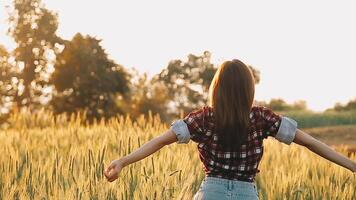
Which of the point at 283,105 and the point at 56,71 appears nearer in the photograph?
the point at 56,71

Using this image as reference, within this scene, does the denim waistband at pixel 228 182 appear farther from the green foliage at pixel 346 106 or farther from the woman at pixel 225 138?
the green foliage at pixel 346 106

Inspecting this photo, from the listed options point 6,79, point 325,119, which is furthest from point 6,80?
point 325,119

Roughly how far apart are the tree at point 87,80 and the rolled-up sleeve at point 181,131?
3025cm

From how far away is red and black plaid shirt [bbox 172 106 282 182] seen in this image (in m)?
3.61

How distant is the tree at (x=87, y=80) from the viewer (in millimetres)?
34031

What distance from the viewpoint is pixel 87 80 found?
112 ft

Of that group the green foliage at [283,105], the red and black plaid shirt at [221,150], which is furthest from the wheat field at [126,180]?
the green foliage at [283,105]

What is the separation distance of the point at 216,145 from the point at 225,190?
24cm

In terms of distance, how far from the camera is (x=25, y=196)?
4543 mm

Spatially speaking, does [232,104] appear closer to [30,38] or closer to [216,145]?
[216,145]

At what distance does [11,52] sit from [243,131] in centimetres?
3254

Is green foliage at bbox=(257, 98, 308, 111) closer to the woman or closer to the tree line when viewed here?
the tree line

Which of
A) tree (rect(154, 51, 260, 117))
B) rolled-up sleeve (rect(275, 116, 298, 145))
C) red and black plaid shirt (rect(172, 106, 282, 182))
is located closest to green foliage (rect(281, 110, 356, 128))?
tree (rect(154, 51, 260, 117))

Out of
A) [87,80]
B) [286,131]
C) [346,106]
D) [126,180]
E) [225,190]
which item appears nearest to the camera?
[225,190]
